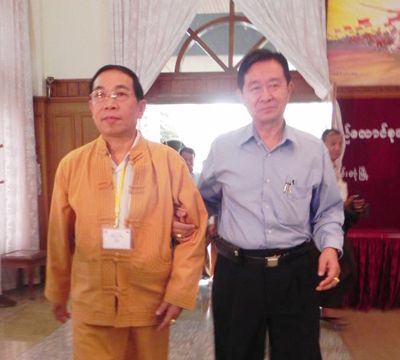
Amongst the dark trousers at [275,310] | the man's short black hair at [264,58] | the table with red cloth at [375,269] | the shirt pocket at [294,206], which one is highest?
the man's short black hair at [264,58]

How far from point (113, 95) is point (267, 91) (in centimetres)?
51

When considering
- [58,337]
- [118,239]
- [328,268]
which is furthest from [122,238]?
[58,337]

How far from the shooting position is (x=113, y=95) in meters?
1.43

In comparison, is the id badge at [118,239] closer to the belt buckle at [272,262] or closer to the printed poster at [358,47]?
the belt buckle at [272,262]

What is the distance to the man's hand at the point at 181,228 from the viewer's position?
143cm

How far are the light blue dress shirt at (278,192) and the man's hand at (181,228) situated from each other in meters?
0.19

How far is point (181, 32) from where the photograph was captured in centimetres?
441

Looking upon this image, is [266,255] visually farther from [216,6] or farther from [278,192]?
[216,6]

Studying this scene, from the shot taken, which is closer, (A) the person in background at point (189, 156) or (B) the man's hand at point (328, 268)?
(B) the man's hand at point (328, 268)

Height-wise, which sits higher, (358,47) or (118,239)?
(358,47)

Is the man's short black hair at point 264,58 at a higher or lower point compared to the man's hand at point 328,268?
higher

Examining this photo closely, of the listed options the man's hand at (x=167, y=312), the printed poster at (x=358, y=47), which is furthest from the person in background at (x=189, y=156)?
the man's hand at (x=167, y=312)

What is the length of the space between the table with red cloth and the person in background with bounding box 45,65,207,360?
7.67 ft

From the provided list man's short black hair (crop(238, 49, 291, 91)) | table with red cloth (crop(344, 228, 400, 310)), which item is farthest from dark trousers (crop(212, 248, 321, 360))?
table with red cloth (crop(344, 228, 400, 310))
